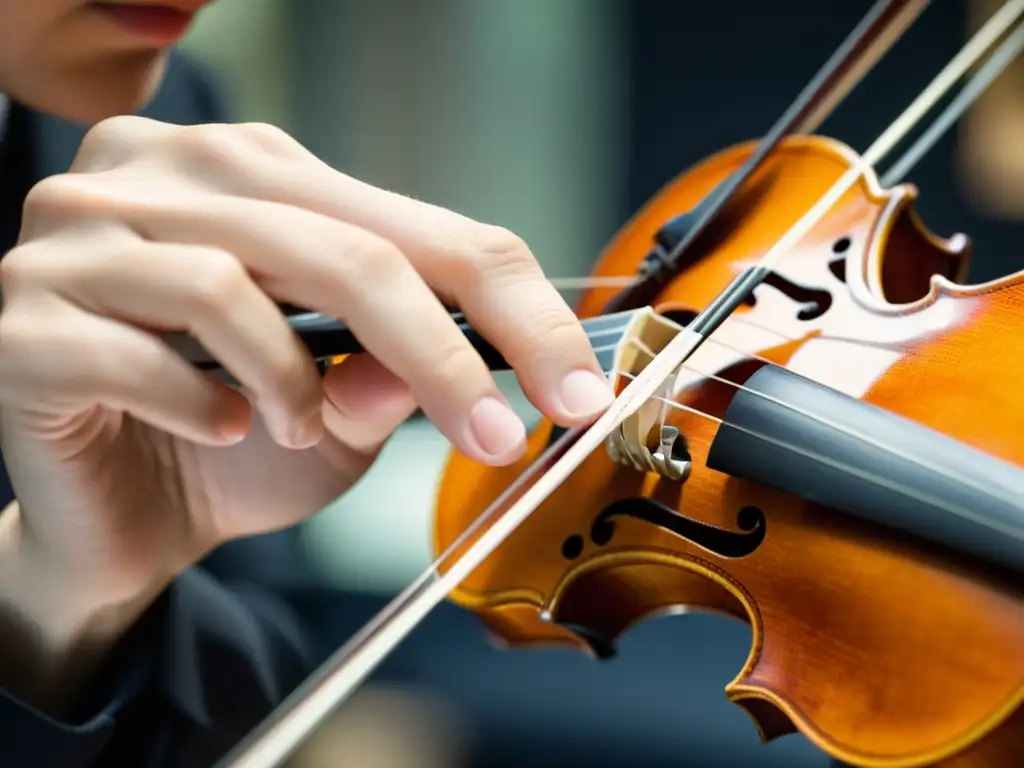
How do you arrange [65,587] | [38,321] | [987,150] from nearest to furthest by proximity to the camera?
[38,321], [65,587], [987,150]

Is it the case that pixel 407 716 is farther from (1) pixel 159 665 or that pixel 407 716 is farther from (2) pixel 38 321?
(2) pixel 38 321

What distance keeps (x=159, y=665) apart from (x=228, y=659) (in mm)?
50

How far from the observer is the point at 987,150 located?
0.79 m

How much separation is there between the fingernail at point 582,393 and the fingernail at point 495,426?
0.02m

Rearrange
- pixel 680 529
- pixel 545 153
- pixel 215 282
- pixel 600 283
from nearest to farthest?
pixel 215 282
pixel 680 529
pixel 600 283
pixel 545 153

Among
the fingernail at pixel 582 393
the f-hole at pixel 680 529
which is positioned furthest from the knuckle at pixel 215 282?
the f-hole at pixel 680 529

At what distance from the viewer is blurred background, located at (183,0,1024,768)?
2.39ft

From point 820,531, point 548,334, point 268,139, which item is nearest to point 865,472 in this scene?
point 820,531

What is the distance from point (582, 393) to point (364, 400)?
0.33 ft

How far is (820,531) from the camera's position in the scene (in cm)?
32

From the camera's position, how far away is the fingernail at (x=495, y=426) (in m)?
0.26

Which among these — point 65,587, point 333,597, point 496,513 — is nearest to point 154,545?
point 65,587

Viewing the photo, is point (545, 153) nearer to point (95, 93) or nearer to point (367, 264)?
point (95, 93)

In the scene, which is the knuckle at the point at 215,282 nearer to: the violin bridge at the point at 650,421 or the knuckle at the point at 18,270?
the knuckle at the point at 18,270
